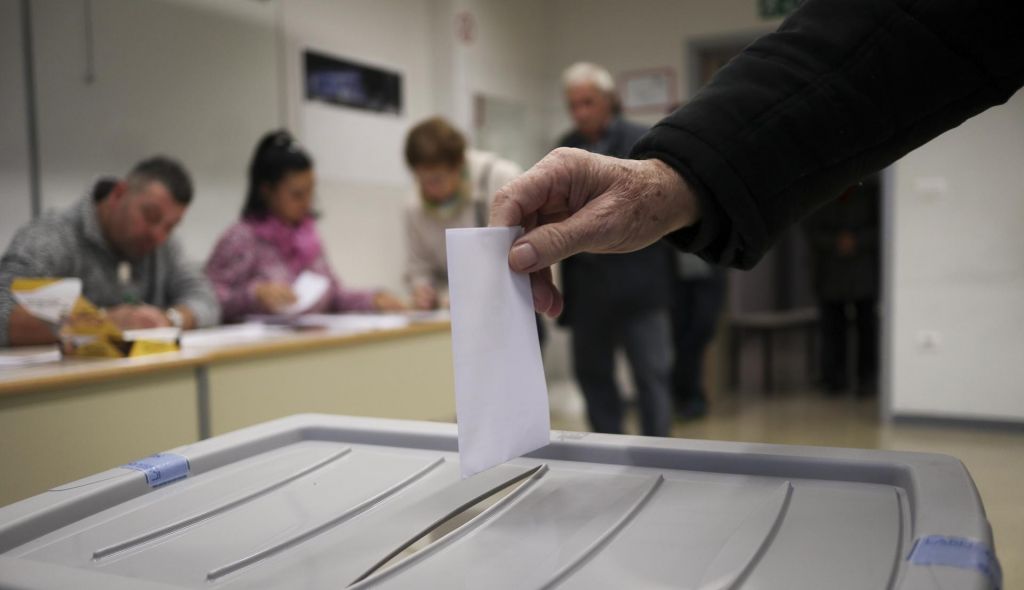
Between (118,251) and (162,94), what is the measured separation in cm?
84

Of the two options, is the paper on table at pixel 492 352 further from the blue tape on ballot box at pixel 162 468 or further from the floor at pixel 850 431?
the floor at pixel 850 431

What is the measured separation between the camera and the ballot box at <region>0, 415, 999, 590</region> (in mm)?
559

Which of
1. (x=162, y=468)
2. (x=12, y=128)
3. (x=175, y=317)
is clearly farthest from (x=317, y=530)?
(x=12, y=128)

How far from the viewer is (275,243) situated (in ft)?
9.29

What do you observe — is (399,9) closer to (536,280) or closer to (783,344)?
(536,280)

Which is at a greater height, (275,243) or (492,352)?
(275,243)

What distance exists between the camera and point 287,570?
23.5 inches

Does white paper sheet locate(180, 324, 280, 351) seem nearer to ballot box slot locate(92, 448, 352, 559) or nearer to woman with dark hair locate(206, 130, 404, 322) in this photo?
woman with dark hair locate(206, 130, 404, 322)

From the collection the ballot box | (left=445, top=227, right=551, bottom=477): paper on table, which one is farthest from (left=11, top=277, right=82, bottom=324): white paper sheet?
(left=445, top=227, right=551, bottom=477): paper on table


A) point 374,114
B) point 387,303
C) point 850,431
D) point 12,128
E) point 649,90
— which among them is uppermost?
point 649,90

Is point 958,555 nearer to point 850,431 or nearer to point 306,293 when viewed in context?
point 306,293

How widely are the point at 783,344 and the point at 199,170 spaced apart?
17.8 ft

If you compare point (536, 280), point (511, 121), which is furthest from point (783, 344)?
point (536, 280)

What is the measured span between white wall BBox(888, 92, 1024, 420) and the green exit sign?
129 centimetres
